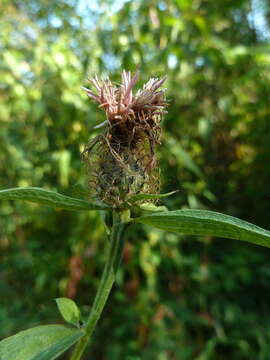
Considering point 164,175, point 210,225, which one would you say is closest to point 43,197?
point 210,225

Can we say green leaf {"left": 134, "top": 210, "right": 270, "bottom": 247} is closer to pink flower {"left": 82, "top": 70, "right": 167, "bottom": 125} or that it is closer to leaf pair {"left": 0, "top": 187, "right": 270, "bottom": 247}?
leaf pair {"left": 0, "top": 187, "right": 270, "bottom": 247}

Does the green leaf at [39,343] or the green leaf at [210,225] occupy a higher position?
the green leaf at [210,225]

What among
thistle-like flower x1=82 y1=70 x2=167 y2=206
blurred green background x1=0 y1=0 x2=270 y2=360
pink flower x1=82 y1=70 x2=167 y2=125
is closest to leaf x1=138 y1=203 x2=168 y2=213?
thistle-like flower x1=82 y1=70 x2=167 y2=206

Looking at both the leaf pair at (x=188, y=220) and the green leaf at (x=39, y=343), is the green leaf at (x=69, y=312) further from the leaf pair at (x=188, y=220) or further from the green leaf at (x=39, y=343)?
the leaf pair at (x=188, y=220)

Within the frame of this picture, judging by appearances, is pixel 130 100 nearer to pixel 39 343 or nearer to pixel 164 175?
pixel 39 343

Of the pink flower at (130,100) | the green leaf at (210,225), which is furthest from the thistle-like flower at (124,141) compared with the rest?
the green leaf at (210,225)

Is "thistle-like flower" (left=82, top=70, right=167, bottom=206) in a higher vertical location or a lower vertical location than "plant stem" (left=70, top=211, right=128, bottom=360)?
higher
